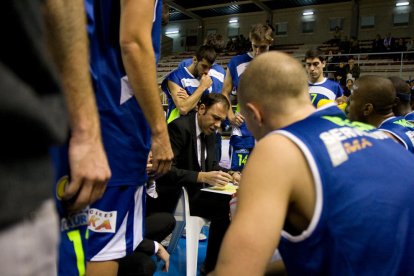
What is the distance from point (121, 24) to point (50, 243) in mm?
916

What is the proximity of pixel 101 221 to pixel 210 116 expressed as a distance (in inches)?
78.8

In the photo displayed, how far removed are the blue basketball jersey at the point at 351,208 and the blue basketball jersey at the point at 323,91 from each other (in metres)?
3.10

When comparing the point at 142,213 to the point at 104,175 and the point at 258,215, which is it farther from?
the point at 104,175

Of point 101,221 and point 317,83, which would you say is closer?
point 101,221

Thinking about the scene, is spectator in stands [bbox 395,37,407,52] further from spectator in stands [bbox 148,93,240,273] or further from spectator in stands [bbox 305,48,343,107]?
spectator in stands [bbox 148,93,240,273]

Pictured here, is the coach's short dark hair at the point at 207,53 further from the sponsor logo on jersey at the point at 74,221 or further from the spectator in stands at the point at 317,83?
the sponsor logo on jersey at the point at 74,221

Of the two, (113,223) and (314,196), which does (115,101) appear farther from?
(314,196)

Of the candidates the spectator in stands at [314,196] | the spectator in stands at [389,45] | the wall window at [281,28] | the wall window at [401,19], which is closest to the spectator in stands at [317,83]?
the spectator in stands at [314,196]

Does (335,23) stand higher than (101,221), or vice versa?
(335,23)

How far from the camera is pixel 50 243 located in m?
0.51

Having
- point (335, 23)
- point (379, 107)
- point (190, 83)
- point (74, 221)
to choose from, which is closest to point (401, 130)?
point (379, 107)

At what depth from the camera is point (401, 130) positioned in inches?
103

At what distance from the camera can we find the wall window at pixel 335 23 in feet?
66.6

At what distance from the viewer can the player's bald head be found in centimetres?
129
